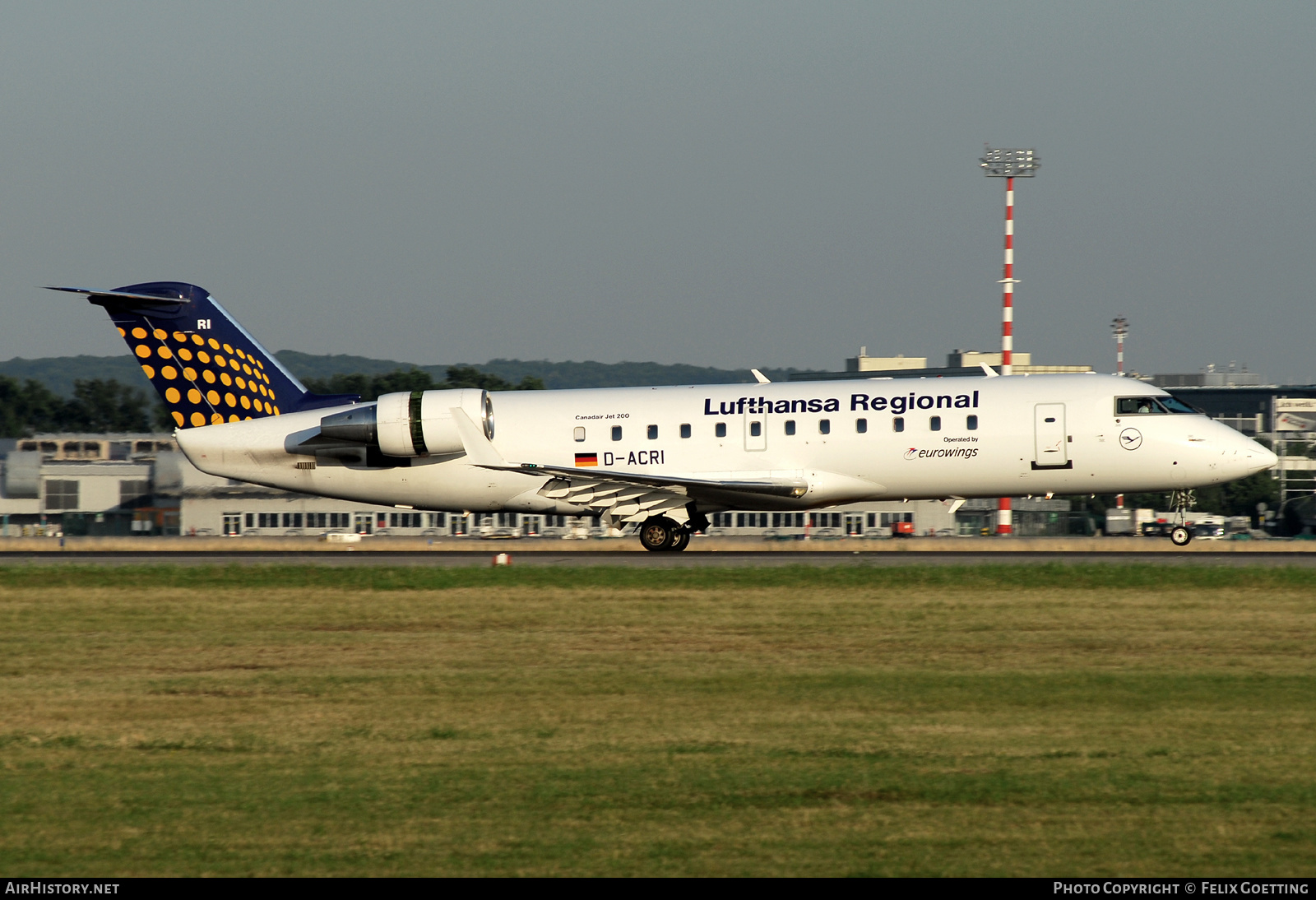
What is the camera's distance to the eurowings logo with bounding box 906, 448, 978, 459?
1100 inches

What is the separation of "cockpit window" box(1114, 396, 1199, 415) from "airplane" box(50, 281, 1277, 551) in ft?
0.12

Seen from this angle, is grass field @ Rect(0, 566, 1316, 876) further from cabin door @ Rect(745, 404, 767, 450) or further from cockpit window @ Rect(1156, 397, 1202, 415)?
cabin door @ Rect(745, 404, 767, 450)

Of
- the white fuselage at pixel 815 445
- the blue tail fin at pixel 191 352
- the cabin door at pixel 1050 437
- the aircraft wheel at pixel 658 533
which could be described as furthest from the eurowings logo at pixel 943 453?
the blue tail fin at pixel 191 352

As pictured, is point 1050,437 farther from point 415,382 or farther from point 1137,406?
point 415,382

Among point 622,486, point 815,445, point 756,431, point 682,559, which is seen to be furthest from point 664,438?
point 815,445

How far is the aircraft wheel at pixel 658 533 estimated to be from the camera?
98.7 ft

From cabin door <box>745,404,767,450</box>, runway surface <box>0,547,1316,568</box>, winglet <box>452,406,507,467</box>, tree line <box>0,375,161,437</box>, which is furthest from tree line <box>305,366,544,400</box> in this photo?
cabin door <box>745,404,767,450</box>

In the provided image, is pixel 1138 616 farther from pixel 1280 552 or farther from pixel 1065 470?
pixel 1280 552

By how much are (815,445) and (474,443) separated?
23.7 ft

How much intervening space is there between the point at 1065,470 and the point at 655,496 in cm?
842

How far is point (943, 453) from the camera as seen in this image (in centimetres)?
2802

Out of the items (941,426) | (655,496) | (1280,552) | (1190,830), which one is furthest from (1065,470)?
(1190,830)
